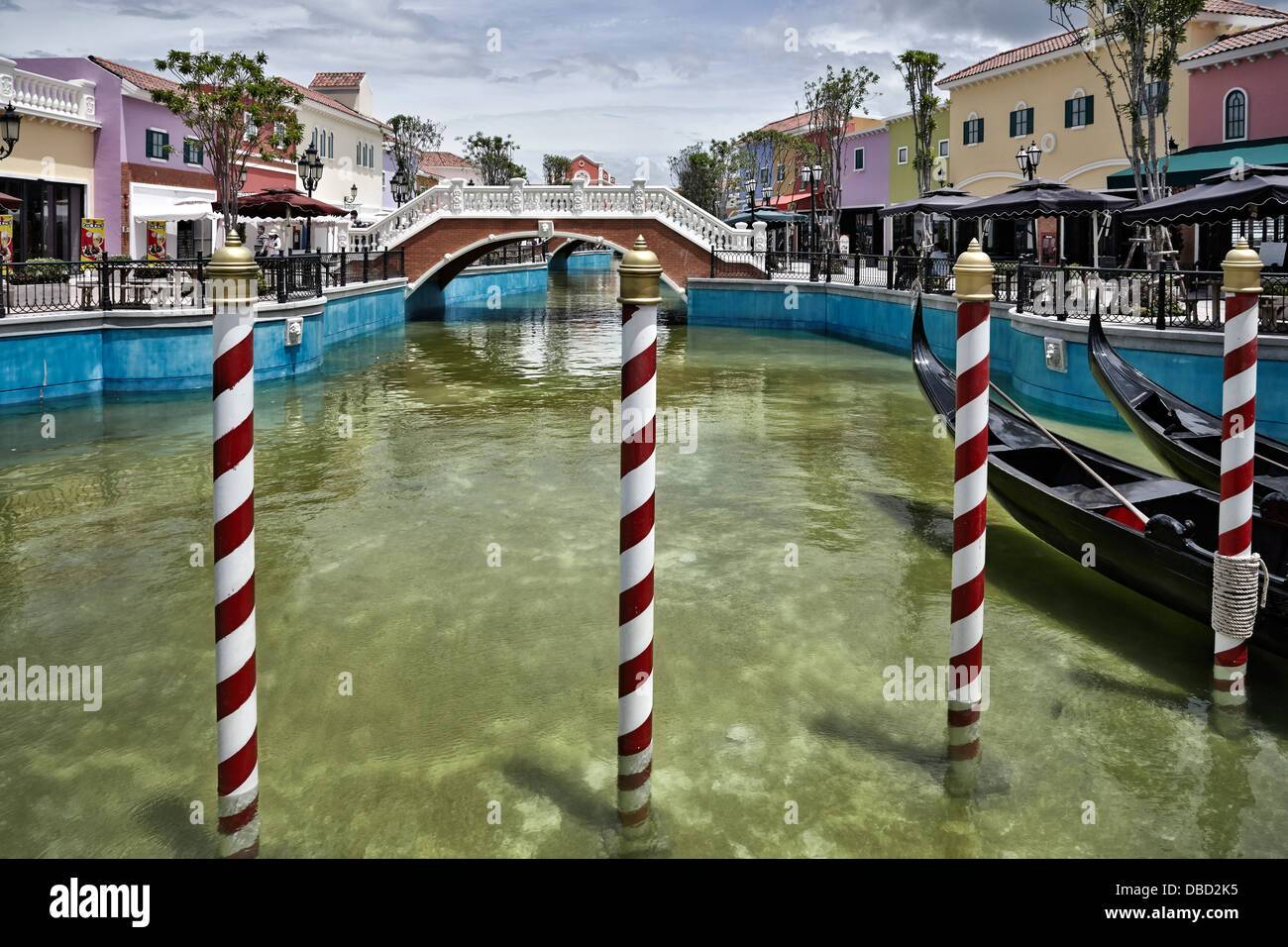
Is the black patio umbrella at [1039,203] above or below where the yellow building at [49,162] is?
below

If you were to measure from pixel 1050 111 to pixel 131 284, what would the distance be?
25696mm

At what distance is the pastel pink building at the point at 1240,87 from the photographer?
79.0 ft

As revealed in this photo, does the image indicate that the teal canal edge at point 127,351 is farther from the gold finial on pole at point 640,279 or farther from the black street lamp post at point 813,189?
the black street lamp post at point 813,189

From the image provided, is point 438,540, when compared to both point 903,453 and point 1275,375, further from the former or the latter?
point 1275,375

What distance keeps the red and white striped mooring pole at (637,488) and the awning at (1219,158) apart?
23179 mm

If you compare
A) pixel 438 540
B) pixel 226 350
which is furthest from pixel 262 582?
pixel 226 350

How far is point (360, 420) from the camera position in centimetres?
1478

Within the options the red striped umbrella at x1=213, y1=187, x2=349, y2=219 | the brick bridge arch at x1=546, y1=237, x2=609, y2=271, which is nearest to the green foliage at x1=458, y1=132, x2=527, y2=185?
the brick bridge arch at x1=546, y1=237, x2=609, y2=271

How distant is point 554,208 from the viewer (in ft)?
105

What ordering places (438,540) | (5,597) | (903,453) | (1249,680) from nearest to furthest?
1. (1249,680)
2. (5,597)
3. (438,540)
4. (903,453)

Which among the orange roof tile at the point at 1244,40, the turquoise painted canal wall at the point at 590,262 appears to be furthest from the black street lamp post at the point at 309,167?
the turquoise painted canal wall at the point at 590,262

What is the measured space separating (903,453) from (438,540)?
5913 millimetres

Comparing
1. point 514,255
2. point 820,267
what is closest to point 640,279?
point 820,267
